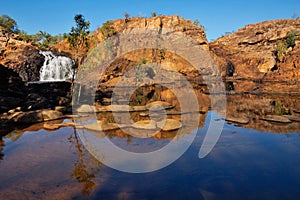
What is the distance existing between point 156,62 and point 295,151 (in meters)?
42.6

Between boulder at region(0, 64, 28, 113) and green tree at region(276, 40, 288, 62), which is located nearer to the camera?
boulder at region(0, 64, 28, 113)

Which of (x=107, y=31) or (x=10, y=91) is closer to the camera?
(x=10, y=91)

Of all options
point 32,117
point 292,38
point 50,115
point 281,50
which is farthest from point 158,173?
point 292,38

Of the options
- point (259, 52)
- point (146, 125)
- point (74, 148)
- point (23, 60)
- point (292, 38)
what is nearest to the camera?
point (74, 148)

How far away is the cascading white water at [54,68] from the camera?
3195 centimetres

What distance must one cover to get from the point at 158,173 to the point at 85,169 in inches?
88.5

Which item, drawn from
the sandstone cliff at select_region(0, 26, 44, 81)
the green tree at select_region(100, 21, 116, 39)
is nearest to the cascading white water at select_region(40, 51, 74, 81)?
the sandstone cliff at select_region(0, 26, 44, 81)

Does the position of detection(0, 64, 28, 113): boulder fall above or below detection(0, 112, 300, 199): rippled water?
above

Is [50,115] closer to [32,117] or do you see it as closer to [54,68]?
[32,117]

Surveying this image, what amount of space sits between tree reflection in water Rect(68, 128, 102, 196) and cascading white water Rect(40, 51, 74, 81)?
25.5 meters

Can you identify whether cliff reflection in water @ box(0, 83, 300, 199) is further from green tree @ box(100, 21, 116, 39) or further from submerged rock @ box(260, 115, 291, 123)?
green tree @ box(100, 21, 116, 39)

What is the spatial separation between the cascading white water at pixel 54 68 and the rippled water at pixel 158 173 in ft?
77.6

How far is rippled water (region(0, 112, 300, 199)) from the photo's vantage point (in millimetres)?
5832

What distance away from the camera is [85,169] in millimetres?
7223
